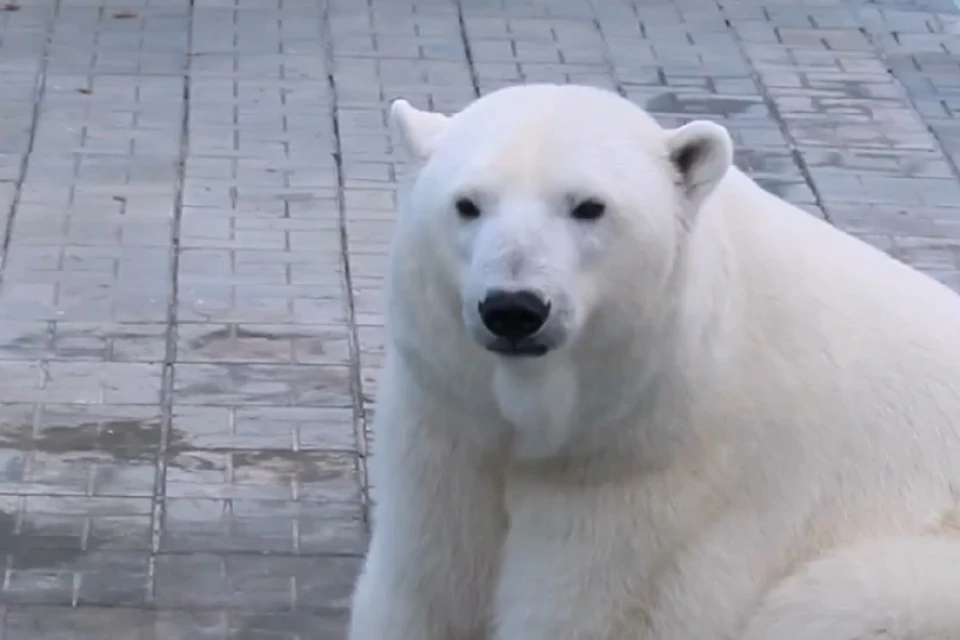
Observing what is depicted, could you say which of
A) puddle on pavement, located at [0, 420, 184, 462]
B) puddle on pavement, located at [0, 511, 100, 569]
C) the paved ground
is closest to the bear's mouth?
the paved ground

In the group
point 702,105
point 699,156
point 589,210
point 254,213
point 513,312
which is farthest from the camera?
point 702,105

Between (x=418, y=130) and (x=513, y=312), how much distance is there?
0.53m

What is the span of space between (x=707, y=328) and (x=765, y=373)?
18 cm

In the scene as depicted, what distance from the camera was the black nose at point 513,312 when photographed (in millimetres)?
2918

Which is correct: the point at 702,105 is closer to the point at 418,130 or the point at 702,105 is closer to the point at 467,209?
the point at 418,130

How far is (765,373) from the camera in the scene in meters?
3.40

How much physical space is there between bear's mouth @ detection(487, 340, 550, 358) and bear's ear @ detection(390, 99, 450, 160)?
0.41 metres

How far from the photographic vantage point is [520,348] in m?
3.01

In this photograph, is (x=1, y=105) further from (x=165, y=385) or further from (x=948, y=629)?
(x=948, y=629)

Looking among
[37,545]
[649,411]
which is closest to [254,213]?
[37,545]

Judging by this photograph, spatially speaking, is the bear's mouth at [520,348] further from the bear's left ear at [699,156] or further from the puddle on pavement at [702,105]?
the puddle on pavement at [702,105]

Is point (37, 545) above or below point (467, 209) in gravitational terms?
below

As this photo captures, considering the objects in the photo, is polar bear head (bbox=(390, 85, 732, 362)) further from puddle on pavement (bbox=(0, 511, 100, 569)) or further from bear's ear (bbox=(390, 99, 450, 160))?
puddle on pavement (bbox=(0, 511, 100, 569))

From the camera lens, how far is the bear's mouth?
3000 mm
